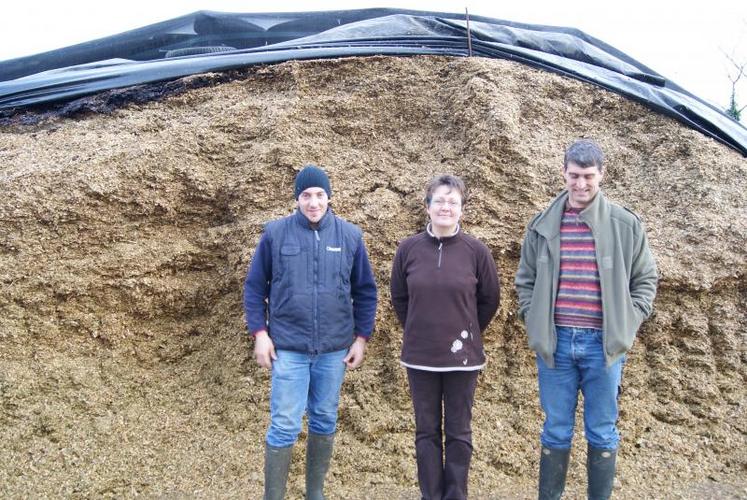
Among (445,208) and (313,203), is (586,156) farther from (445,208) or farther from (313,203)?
(313,203)

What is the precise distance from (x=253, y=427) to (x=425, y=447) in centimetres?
134

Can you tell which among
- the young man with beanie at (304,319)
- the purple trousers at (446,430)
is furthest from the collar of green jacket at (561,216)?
the young man with beanie at (304,319)

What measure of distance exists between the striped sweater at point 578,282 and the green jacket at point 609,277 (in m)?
0.03

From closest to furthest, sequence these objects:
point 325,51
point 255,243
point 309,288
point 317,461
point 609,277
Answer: point 609,277, point 309,288, point 317,461, point 255,243, point 325,51

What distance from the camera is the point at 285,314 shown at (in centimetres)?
255

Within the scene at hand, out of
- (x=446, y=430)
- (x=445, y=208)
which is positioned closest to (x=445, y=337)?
(x=446, y=430)

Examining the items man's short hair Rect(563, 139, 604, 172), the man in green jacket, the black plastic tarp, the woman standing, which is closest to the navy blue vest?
the woman standing

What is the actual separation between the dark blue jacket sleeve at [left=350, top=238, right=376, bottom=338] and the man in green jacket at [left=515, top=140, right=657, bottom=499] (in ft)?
2.42

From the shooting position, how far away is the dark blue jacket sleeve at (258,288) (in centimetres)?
259

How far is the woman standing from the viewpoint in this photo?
244 centimetres

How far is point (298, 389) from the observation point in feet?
8.40

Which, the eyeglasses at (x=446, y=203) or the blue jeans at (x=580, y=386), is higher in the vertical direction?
the eyeglasses at (x=446, y=203)

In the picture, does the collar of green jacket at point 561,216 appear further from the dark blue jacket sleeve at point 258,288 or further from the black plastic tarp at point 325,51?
the black plastic tarp at point 325,51

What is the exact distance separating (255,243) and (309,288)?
133 cm
